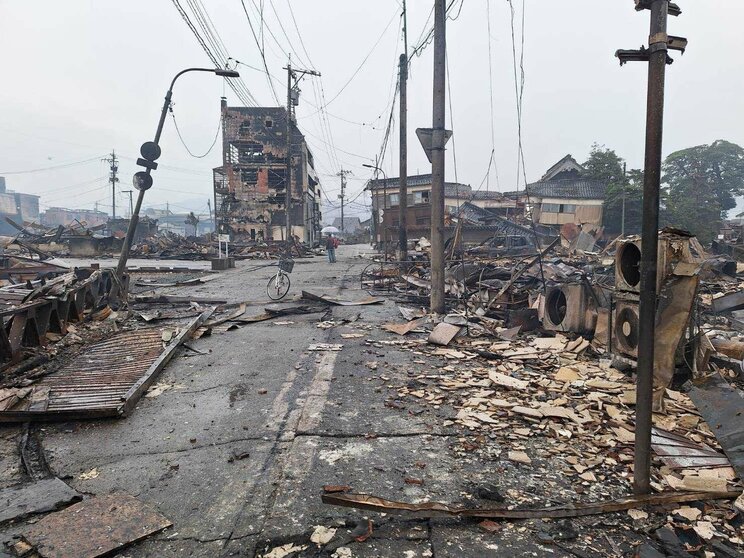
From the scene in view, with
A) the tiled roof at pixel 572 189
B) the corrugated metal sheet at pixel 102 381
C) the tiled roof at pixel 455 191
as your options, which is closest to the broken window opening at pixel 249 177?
the tiled roof at pixel 455 191

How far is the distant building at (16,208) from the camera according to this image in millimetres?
67625

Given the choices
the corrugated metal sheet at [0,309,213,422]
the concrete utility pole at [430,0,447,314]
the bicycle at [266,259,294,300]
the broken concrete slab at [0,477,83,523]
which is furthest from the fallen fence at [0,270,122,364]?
the concrete utility pole at [430,0,447,314]

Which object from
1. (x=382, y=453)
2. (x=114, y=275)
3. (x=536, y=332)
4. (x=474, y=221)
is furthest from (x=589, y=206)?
(x=382, y=453)

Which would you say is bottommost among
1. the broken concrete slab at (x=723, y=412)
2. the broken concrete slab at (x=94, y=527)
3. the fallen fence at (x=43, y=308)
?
the broken concrete slab at (x=94, y=527)

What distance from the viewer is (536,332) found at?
779 cm

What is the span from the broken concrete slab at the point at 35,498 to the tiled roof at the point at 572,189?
41357mm

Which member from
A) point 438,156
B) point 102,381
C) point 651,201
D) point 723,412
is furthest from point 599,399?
point 438,156

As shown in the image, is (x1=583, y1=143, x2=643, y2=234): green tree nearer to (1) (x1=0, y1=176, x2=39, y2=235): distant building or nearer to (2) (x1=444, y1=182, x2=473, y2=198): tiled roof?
(2) (x1=444, y1=182, x2=473, y2=198): tiled roof

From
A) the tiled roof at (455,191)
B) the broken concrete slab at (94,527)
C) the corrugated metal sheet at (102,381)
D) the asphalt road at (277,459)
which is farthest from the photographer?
the tiled roof at (455,191)

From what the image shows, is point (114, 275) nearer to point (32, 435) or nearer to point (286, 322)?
point (286, 322)

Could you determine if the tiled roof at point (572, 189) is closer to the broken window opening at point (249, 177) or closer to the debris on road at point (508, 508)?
the broken window opening at point (249, 177)

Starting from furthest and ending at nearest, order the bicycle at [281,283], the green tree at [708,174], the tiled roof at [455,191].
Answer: the tiled roof at [455,191], the green tree at [708,174], the bicycle at [281,283]

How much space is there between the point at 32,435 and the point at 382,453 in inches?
127

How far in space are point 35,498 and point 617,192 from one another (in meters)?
38.9
